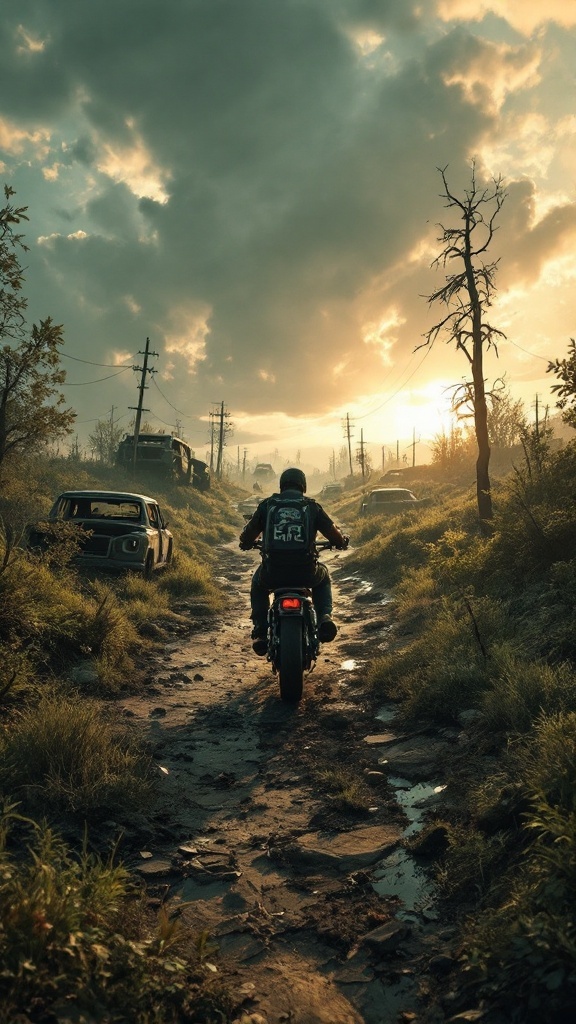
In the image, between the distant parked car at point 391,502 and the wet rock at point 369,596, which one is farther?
the distant parked car at point 391,502

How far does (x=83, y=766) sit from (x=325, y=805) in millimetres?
1601

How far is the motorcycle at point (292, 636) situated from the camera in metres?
5.80

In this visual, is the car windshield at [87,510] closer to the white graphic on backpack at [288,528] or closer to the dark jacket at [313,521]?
the dark jacket at [313,521]

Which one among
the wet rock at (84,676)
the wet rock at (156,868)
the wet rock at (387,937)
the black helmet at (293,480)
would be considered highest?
the black helmet at (293,480)

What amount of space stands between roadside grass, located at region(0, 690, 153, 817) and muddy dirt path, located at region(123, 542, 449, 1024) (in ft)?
0.90

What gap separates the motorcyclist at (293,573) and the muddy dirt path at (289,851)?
80 centimetres

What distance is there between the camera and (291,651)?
19.1 feet

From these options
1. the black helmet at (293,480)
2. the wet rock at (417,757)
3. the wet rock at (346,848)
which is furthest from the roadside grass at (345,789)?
the black helmet at (293,480)

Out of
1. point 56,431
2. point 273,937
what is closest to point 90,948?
point 273,937

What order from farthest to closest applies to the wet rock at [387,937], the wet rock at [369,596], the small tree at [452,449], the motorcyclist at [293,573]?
the small tree at [452,449] → the wet rock at [369,596] → the motorcyclist at [293,573] → the wet rock at [387,937]

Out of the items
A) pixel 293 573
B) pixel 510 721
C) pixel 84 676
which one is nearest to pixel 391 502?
pixel 293 573

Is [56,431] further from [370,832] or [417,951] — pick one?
[417,951]

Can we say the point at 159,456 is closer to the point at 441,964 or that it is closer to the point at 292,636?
the point at 292,636

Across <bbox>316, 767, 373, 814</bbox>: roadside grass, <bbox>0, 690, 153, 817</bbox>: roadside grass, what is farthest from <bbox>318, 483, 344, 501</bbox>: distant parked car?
<bbox>0, 690, 153, 817</bbox>: roadside grass
